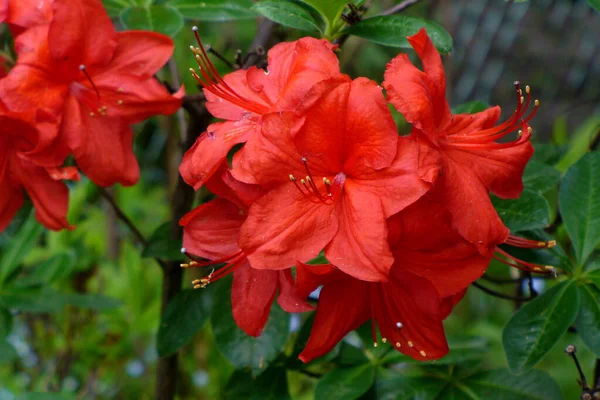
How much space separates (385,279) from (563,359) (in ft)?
5.13

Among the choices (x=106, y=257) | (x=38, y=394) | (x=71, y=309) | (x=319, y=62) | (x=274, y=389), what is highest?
(x=319, y=62)

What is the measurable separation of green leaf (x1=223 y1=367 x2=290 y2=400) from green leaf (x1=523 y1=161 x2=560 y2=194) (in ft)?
1.45

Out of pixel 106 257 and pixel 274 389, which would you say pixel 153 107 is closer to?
pixel 274 389

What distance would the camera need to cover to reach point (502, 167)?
774 millimetres

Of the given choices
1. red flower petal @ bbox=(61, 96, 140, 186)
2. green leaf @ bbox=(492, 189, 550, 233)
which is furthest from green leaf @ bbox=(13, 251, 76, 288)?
green leaf @ bbox=(492, 189, 550, 233)

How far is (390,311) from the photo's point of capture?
775 mm

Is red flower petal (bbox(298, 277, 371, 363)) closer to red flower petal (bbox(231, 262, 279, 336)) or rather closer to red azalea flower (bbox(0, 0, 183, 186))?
red flower petal (bbox(231, 262, 279, 336))

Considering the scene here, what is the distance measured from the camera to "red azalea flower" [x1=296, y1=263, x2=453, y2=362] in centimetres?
75

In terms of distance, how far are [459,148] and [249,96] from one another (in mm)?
235

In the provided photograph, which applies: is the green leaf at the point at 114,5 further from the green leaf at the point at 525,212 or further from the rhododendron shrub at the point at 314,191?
the green leaf at the point at 525,212

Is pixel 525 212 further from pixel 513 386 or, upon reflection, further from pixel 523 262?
pixel 513 386

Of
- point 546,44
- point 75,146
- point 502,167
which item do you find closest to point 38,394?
point 75,146

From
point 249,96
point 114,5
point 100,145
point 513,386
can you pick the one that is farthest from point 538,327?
point 114,5

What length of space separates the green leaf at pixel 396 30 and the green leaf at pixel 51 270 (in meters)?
0.71
